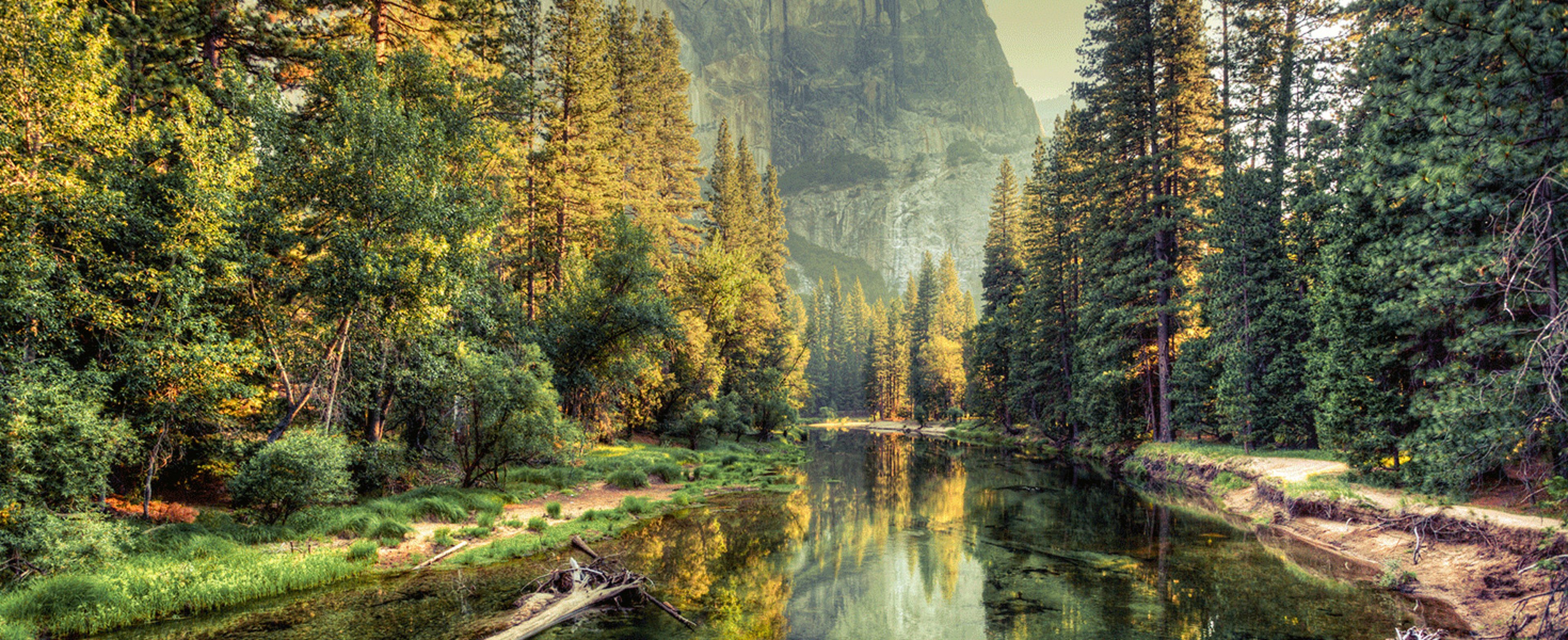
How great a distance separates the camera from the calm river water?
812cm

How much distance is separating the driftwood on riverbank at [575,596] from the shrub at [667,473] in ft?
40.2

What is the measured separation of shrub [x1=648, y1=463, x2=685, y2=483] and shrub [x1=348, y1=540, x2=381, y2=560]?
1171 centimetres

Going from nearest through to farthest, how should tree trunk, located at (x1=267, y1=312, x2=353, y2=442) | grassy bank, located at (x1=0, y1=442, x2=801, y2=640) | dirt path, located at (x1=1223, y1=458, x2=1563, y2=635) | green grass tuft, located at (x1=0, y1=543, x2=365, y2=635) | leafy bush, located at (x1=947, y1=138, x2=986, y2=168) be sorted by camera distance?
green grass tuft, located at (x1=0, y1=543, x2=365, y2=635), grassy bank, located at (x1=0, y1=442, x2=801, y2=640), dirt path, located at (x1=1223, y1=458, x2=1563, y2=635), tree trunk, located at (x1=267, y1=312, x2=353, y2=442), leafy bush, located at (x1=947, y1=138, x2=986, y2=168)

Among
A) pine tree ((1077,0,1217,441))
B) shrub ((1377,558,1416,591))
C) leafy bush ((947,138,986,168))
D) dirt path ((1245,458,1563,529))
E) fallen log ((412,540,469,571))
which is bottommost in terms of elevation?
fallen log ((412,540,469,571))

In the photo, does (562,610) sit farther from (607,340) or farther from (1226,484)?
(1226,484)

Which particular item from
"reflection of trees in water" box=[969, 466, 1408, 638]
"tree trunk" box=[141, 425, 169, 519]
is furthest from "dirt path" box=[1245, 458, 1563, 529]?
"tree trunk" box=[141, 425, 169, 519]

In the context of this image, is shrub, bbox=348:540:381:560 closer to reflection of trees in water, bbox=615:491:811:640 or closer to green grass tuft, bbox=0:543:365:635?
green grass tuft, bbox=0:543:365:635

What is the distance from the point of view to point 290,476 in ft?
33.1

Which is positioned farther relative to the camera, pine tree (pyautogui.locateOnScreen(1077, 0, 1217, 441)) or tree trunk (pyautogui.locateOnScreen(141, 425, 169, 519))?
pine tree (pyautogui.locateOnScreen(1077, 0, 1217, 441))

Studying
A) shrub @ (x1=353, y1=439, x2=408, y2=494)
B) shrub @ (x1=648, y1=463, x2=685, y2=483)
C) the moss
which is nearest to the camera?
shrub @ (x1=353, y1=439, x2=408, y2=494)

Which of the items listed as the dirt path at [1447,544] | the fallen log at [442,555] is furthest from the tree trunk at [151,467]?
the dirt path at [1447,544]

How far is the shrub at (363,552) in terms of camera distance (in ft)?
33.7

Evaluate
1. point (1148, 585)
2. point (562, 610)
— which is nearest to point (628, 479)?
point (562, 610)

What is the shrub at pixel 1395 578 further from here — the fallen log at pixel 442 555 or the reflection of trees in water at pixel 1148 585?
the fallen log at pixel 442 555
